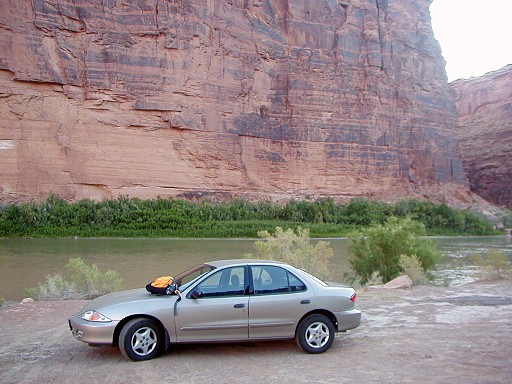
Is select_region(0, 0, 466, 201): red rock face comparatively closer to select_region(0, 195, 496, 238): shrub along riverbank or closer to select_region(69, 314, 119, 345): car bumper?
select_region(0, 195, 496, 238): shrub along riverbank

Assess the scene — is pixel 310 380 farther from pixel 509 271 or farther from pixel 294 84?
pixel 294 84

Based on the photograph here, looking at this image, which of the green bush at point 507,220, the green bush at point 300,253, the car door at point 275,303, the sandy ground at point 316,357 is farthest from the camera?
the green bush at point 507,220

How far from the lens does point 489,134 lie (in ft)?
237

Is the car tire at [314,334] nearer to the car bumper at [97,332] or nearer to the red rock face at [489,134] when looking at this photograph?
the car bumper at [97,332]

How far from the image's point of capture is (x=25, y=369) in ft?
18.9

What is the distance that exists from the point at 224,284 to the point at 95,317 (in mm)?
1532

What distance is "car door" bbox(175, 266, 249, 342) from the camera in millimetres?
6016

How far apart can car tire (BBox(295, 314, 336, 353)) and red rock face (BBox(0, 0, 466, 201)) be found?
1453 inches

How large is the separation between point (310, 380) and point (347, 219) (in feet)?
138

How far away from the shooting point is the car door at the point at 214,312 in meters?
6.02

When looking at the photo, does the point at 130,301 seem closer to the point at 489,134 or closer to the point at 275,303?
the point at 275,303

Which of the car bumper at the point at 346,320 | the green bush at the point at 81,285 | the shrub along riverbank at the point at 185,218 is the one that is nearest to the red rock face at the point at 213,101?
the shrub along riverbank at the point at 185,218

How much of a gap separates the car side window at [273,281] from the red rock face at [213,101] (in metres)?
36.6

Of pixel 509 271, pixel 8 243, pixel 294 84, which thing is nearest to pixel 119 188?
pixel 8 243
